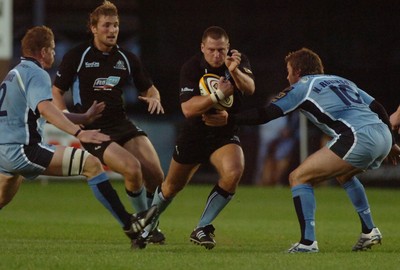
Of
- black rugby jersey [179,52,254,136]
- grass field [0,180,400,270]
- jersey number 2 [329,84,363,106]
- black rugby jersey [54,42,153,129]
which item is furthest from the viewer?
black rugby jersey [54,42,153,129]

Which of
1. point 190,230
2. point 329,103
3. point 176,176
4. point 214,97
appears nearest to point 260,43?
point 190,230

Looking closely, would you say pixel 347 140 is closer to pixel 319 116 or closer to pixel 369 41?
pixel 319 116

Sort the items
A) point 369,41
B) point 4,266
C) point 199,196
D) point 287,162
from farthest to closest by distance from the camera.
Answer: point 369,41, point 287,162, point 199,196, point 4,266

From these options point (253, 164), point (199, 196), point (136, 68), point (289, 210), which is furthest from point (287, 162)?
point (136, 68)

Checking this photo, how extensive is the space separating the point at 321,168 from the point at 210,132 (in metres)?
1.45

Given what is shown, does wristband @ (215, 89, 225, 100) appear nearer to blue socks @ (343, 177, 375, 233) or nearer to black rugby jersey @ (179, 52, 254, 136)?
black rugby jersey @ (179, 52, 254, 136)

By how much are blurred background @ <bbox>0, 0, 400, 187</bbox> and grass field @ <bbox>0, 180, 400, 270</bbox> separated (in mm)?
1235

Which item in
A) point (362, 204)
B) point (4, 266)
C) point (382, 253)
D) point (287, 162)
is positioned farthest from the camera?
point (287, 162)

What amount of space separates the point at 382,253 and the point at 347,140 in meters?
1.10

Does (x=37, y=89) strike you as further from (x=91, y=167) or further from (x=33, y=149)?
(x=91, y=167)

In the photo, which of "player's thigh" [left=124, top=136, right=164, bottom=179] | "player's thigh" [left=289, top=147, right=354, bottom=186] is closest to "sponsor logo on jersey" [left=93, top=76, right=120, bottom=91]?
"player's thigh" [left=124, top=136, right=164, bottom=179]

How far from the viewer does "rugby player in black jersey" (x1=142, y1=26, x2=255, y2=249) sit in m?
11.1

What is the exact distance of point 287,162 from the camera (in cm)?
2328

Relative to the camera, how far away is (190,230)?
13820 millimetres
